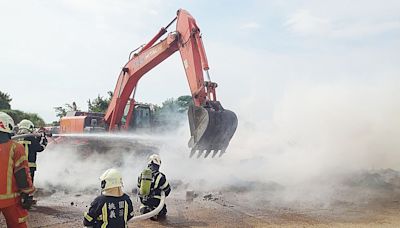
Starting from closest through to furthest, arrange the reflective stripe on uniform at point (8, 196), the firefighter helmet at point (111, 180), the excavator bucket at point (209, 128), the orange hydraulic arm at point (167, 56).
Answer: the firefighter helmet at point (111, 180)
the reflective stripe on uniform at point (8, 196)
the excavator bucket at point (209, 128)
the orange hydraulic arm at point (167, 56)

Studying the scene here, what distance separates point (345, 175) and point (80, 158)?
8543 mm

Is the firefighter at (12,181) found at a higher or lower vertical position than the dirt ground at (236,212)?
higher

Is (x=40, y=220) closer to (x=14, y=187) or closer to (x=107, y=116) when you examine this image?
(x=14, y=187)

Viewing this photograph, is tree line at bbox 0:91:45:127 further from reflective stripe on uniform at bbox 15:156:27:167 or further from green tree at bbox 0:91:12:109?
reflective stripe on uniform at bbox 15:156:27:167

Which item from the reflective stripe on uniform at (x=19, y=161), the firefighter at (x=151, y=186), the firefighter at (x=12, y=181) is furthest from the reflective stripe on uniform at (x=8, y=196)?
the firefighter at (x=151, y=186)

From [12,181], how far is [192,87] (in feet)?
21.4

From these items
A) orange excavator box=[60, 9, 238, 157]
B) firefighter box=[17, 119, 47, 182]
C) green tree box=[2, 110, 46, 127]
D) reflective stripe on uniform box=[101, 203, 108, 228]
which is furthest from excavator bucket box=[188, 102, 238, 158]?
green tree box=[2, 110, 46, 127]

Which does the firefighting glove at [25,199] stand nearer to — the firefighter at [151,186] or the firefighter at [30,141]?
the firefighter at [151,186]

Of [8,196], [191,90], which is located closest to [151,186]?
[8,196]

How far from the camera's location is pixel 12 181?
4.66 m

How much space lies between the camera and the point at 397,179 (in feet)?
40.7

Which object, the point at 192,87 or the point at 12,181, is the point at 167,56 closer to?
the point at 192,87

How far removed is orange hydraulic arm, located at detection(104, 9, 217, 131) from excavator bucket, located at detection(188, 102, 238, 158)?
0.45 meters

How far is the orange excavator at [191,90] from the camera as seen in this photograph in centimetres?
944
